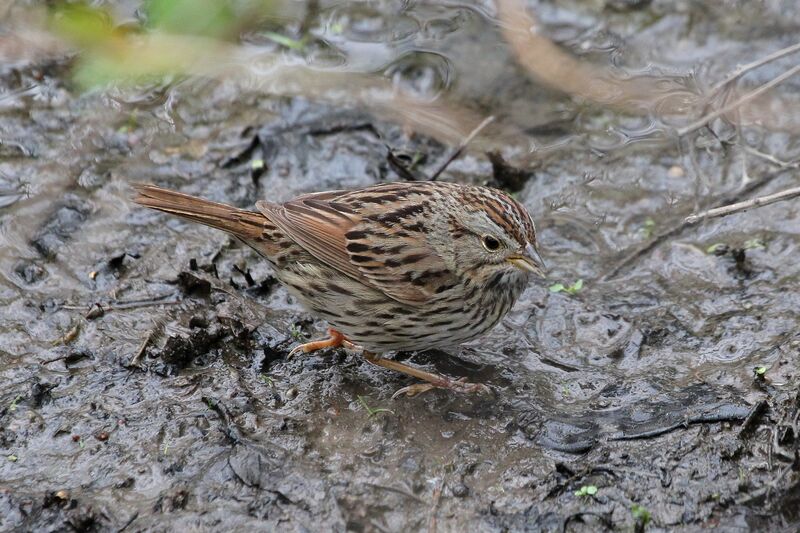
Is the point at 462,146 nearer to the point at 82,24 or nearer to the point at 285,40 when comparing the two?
the point at 285,40

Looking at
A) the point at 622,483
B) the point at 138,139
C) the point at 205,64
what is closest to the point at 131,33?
the point at 205,64

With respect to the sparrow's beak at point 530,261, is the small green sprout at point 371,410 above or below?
below

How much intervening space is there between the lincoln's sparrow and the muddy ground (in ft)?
1.16

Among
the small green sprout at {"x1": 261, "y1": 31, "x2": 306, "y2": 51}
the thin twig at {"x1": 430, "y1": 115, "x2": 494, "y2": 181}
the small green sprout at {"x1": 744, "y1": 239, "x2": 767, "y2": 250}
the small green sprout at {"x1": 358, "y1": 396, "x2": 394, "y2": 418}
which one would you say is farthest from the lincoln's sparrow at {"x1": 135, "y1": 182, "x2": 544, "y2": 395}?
the small green sprout at {"x1": 261, "y1": 31, "x2": 306, "y2": 51}

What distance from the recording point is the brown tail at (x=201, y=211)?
5.58 metres

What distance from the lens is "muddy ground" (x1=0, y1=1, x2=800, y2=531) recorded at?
4672 mm

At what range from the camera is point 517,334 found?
591 cm

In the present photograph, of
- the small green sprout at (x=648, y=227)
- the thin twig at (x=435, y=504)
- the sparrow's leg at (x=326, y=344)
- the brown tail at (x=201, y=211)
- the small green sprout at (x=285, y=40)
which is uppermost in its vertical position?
the brown tail at (x=201, y=211)

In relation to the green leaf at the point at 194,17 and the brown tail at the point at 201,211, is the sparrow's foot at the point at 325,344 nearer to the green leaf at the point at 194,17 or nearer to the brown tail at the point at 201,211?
the brown tail at the point at 201,211

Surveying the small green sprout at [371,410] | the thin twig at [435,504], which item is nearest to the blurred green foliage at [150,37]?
the small green sprout at [371,410]

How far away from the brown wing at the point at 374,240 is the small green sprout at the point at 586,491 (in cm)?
136

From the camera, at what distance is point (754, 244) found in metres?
6.33

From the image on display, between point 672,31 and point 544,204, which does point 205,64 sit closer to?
point 544,204

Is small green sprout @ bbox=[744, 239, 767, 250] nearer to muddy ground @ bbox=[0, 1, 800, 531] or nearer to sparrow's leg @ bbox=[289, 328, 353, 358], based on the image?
muddy ground @ bbox=[0, 1, 800, 531]
